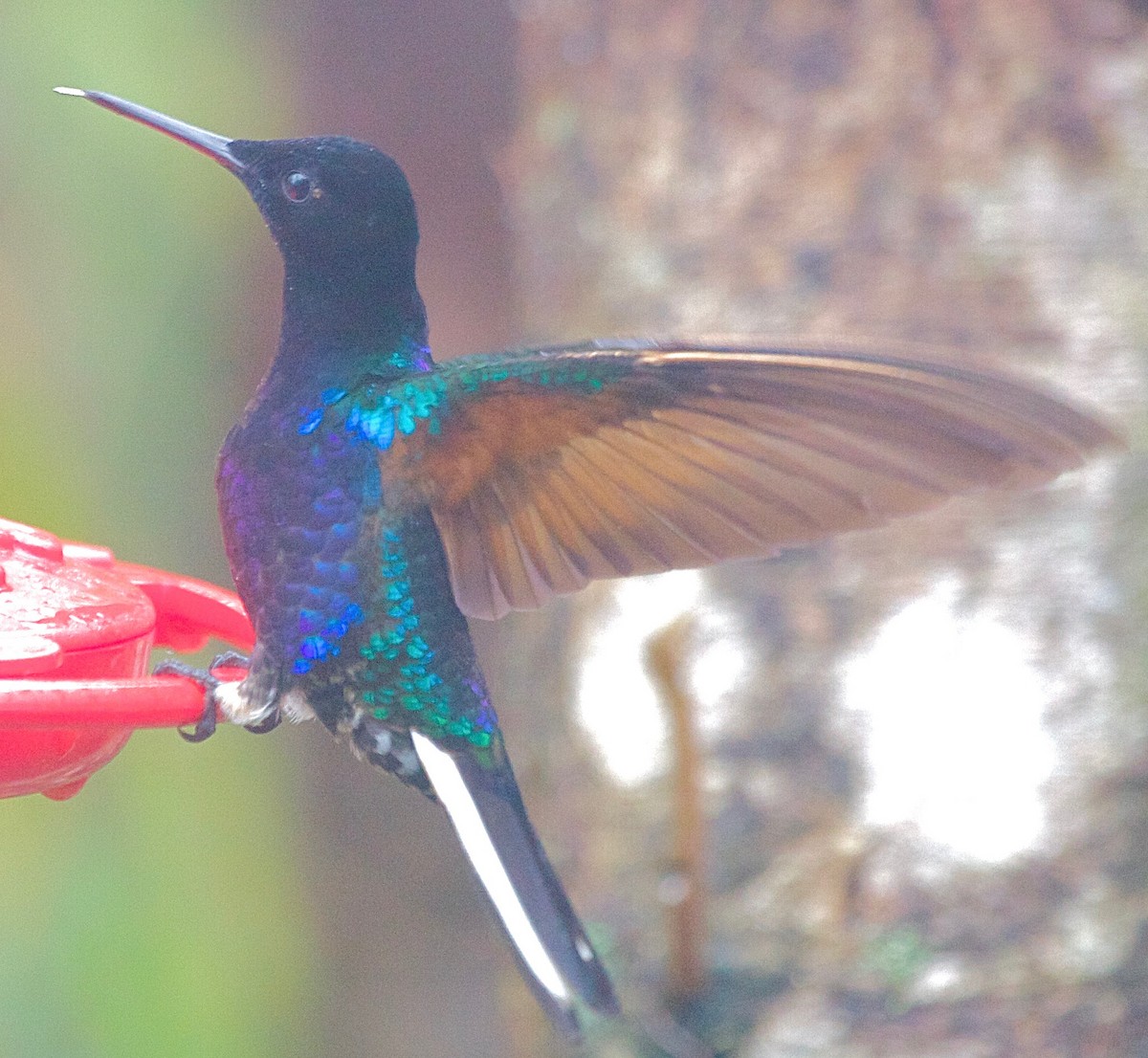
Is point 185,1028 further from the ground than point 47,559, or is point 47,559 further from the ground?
point 47,559

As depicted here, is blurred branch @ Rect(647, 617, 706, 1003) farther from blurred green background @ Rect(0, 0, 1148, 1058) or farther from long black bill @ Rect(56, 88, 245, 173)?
long black bill @ Rect(56, 88, 245, 173)

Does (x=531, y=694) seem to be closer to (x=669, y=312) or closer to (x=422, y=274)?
→ (x=669, y=312)

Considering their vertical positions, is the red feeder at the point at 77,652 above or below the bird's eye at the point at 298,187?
below

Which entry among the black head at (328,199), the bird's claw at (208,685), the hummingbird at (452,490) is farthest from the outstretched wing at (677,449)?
the bird's claw at (208,685)

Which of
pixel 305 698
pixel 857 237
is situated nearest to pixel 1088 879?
pixel 857 237

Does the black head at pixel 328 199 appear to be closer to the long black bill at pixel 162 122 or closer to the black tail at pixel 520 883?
the long black bill at pixel 162 122

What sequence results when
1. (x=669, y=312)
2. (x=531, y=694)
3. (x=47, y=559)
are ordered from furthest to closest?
1. (x=531, y=694)
2. (x=669, y=312)
3. (x=47, y=559)

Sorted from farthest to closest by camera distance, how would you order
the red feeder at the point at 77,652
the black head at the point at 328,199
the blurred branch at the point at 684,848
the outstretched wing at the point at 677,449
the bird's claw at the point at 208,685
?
the blurred branch at the point at 684,848, the black head at the point at 328,199, the bird's claw at the point at 208,685, the outstretched wing at the point at 677,449, the red feeder at the point at 77,652
